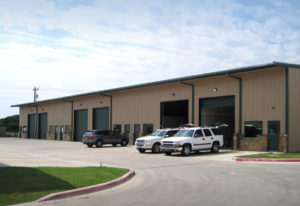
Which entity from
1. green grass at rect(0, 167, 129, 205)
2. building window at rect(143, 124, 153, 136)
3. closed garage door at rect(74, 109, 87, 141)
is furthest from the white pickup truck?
closed garage door at rect(74, 109, 87, 141)

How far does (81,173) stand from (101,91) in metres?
30.8

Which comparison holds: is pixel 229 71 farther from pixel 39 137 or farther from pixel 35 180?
pixel 39 137

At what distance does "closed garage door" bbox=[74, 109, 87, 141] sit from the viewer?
49750mm

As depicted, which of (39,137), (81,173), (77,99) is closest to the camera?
(81,173)

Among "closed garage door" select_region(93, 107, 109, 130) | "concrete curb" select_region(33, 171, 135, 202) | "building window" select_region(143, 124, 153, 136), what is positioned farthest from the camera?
"closed garage door" select_region(93, 107, 109, 130)

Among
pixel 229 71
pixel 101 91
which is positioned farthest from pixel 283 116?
pixel 101 91

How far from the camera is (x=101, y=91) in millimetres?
43688

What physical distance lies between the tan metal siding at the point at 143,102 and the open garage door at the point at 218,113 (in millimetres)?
1930

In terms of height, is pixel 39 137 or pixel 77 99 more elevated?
pixel 77 99

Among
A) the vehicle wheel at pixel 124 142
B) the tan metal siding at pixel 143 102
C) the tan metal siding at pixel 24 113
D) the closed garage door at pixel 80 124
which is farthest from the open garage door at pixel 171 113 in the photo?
the tan metal siding at pixel 24 113

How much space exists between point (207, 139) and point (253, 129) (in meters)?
4.19

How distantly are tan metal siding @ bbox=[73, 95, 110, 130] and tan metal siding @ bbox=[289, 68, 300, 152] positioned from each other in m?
24.4

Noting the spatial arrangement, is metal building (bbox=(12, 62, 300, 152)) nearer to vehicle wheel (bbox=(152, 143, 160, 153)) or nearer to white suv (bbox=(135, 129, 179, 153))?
white suv (bbox=(135, 129, 179, 153))

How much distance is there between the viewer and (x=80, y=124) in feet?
166
